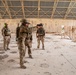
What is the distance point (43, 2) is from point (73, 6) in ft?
14.3

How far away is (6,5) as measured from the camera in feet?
81.8

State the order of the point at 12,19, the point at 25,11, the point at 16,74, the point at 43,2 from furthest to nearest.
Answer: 1. the point at 12,19
2. the point at 25,11
3. the point at 43,2
4. the point at 16,74

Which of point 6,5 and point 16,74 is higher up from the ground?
point 6,5

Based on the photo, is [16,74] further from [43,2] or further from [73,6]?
[73,6]

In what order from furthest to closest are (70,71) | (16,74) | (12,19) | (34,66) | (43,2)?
(12,19), (43,2), (34,66), (70,71), (16,74)

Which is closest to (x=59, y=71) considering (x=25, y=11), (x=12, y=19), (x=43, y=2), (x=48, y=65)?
(x=48, y=65)

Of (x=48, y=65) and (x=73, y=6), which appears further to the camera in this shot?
(x=73, y=6)

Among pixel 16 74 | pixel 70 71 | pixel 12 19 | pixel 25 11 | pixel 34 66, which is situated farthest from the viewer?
pixel 12 19

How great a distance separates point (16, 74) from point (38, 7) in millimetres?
19437

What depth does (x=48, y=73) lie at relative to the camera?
7117mm

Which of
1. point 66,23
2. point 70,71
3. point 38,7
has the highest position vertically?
point 38,7

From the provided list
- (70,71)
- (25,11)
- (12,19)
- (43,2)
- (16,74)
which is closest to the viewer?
(16,74)

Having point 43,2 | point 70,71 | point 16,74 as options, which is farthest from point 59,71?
point 43,2

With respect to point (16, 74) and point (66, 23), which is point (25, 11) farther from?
point (16, 74)
